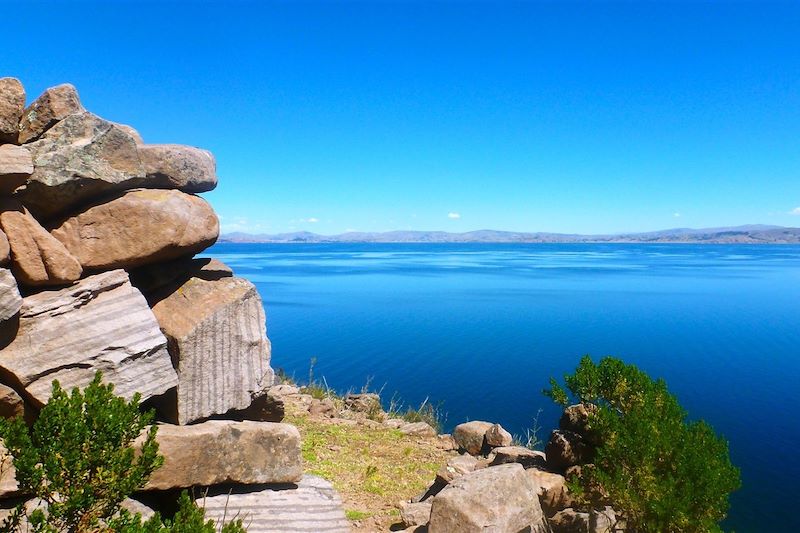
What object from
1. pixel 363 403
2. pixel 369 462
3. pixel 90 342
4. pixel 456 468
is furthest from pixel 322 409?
pixel 90 342

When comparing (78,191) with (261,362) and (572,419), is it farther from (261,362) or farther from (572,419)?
(572,419)

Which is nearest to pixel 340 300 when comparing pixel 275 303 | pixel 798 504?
pixel 275 303

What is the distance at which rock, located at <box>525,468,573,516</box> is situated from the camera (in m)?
9.53

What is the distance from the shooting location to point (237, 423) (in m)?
8.43

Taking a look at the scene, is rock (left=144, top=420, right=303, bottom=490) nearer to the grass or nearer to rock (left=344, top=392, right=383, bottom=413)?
A: the grass

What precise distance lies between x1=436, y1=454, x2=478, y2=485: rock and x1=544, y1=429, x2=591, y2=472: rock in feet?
5.75

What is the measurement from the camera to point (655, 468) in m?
8.18

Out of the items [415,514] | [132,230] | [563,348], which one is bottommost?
[563,348]

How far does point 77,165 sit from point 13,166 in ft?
2.70

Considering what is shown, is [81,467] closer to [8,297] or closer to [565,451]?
[8,297]

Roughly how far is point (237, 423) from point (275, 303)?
43.7 metres

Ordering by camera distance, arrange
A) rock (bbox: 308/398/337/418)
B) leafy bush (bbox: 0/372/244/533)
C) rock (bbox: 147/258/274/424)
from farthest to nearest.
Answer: rock (bbox: 308/398/337/418), rock (bbox: 147/258/274/424), leafy bush (bbox: 0/372/244/533)

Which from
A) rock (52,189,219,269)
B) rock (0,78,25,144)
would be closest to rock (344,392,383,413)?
rock (52,189,219,269)

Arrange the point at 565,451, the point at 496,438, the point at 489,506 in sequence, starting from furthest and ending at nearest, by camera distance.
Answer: the point at 496,438 → the point at 565,451 → the point at 489,506
